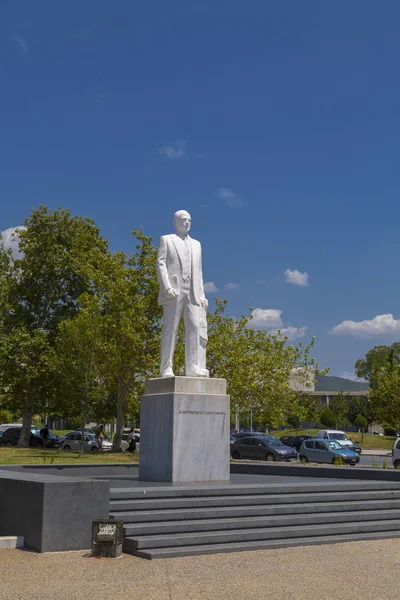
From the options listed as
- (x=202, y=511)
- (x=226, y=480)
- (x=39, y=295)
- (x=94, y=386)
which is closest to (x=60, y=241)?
(x=39, y=295)

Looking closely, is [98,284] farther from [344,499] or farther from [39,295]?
[344,499]


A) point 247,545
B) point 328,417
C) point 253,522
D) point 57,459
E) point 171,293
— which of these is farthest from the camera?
point 328,417

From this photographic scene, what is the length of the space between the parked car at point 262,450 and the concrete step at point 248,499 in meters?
20.2

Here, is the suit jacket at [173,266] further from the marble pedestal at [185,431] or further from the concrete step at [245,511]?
the concrete step at [245,511]

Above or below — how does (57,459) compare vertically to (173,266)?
below

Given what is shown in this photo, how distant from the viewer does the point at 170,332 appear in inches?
507

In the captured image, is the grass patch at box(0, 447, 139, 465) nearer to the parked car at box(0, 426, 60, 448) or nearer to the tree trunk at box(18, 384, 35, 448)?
the tree trunk at box(18, 384, 35, 448)

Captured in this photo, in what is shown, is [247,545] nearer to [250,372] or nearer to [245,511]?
[245,511]

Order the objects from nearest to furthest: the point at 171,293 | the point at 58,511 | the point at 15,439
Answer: the point at 58,511 → the point at 171,293 → the point at 15,439

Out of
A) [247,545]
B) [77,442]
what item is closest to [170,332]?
[247,545]

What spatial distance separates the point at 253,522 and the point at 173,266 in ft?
16.8

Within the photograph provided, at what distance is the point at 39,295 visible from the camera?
40.4 meters

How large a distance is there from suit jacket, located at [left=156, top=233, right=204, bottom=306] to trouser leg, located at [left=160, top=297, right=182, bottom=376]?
0.14 metres

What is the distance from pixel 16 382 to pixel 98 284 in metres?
7.85
